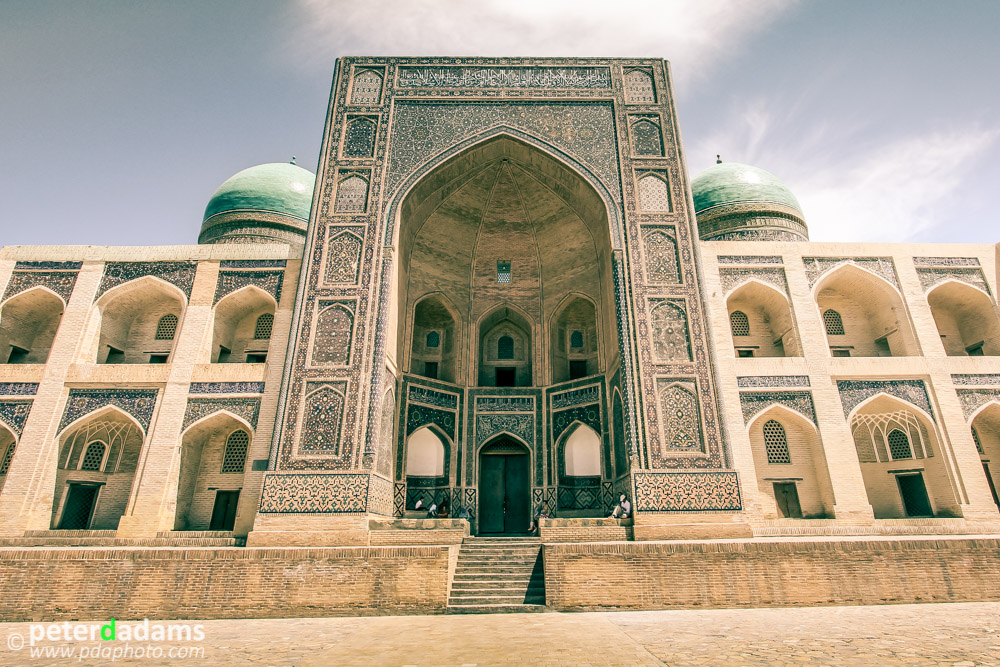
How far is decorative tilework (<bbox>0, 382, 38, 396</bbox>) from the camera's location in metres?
9.36

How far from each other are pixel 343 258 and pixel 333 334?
139 centimetres

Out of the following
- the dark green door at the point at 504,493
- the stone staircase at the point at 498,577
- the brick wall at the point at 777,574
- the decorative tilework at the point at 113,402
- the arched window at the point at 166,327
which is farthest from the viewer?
the arched window at the point at 166,327

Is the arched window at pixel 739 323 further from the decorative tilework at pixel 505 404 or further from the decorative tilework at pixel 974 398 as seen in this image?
the decorative tilework at pixel 505 404

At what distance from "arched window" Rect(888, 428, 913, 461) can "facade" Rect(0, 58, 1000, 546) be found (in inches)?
1.2

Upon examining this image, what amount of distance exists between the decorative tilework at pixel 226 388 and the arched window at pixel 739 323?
8796mm

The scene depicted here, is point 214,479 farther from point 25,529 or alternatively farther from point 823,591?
point 823,591

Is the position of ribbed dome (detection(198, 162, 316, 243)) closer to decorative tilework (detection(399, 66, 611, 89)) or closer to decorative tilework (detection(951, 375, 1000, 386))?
decorative tilework (detection(399, 66, 611, 89))

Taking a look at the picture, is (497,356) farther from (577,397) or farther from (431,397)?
(577,397)

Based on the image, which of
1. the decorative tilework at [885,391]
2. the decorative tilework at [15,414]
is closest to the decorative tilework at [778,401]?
the decorative tilework at [885,391]

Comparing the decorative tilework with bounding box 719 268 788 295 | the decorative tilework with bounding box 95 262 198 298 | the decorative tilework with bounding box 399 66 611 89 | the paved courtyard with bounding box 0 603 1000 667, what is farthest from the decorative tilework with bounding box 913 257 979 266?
the decorative tilework with bounding box 95 262 198 298

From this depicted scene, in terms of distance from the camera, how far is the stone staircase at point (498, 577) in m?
5.83

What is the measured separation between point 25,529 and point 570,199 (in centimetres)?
1037

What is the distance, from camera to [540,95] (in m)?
11.1

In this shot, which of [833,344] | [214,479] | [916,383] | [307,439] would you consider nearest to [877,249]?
[833,344]
